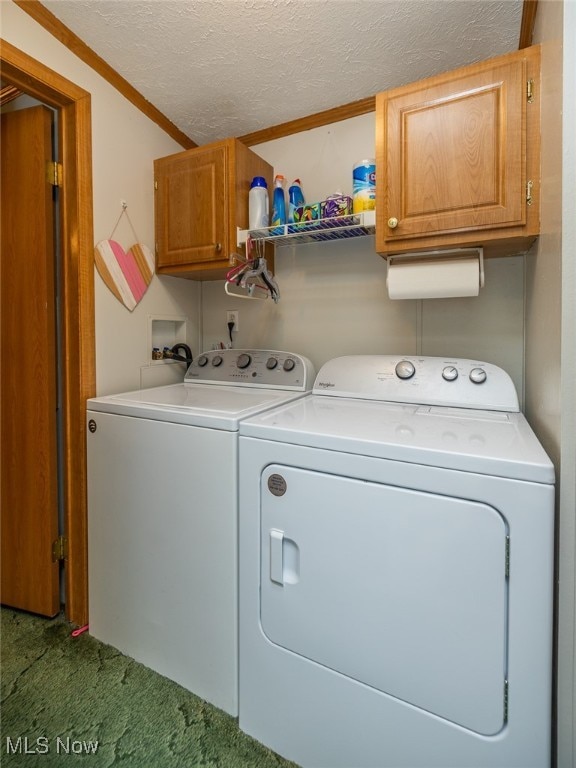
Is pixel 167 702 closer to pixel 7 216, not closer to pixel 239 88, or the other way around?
pixel 7 216

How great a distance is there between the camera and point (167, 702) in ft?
4.42

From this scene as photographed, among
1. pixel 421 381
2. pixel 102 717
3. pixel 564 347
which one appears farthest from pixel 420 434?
pixel 102 717

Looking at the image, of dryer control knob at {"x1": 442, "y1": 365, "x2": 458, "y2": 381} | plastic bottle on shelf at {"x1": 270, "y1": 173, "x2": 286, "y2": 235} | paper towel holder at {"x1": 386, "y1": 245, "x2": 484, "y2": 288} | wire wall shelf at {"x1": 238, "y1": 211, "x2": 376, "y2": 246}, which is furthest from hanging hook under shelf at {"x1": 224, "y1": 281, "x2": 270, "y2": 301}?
dryer control knob at {"x1": 442, "y1": 365, "x2": 458, "y2": 381}

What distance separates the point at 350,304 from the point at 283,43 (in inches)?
42.5

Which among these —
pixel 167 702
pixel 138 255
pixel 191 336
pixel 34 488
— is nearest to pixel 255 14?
pixel 138 255

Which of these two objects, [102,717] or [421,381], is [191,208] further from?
[102,717]

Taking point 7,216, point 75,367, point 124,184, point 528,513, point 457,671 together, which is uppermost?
point 124,184

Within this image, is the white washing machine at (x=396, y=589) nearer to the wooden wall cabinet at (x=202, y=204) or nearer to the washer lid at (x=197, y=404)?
the washer lid at (x=197, y=404)

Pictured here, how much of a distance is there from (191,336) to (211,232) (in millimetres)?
676

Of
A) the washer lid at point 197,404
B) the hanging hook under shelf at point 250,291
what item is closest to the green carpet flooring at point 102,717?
the washer lid at point 197,404

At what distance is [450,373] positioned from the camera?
1.50 meters

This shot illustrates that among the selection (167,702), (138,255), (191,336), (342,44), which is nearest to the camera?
(167,702)

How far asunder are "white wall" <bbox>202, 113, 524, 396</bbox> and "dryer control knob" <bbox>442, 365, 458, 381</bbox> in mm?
230

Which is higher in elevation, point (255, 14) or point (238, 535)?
point (255, 14)
